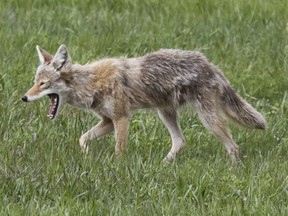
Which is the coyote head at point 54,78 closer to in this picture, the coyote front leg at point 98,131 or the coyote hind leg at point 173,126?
the coyote front leg at point 98,131

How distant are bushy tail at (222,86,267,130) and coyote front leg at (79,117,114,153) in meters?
1.12

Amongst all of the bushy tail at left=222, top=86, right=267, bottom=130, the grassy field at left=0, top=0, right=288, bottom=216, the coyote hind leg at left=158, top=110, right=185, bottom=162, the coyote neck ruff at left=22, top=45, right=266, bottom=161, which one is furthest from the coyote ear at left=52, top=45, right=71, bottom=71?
the bushy tail at left=222, top=86, right=267, bottom=130

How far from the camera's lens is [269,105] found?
36.1 feet

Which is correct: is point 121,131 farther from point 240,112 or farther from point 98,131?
point 240,112

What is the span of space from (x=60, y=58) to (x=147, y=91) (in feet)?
2.83

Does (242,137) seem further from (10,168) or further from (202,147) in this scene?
(10,168)

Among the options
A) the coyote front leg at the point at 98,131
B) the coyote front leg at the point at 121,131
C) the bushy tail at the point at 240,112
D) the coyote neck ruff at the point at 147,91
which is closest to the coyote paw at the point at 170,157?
the coyote neck ruff at the point at 147,91

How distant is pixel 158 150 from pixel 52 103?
1.04 metres

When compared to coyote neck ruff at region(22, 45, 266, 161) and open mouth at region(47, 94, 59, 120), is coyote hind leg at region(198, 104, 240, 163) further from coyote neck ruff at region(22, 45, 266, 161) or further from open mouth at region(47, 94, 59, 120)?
open mouth at region(47, 94, 59, 120)

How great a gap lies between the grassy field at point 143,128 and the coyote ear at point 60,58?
0.57 metres

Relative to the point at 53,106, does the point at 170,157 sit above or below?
below

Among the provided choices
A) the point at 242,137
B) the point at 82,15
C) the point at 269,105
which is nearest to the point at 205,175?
the point at 242,137

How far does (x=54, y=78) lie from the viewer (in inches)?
361

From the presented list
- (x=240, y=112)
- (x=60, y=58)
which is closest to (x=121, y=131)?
(x=60, y=58)
